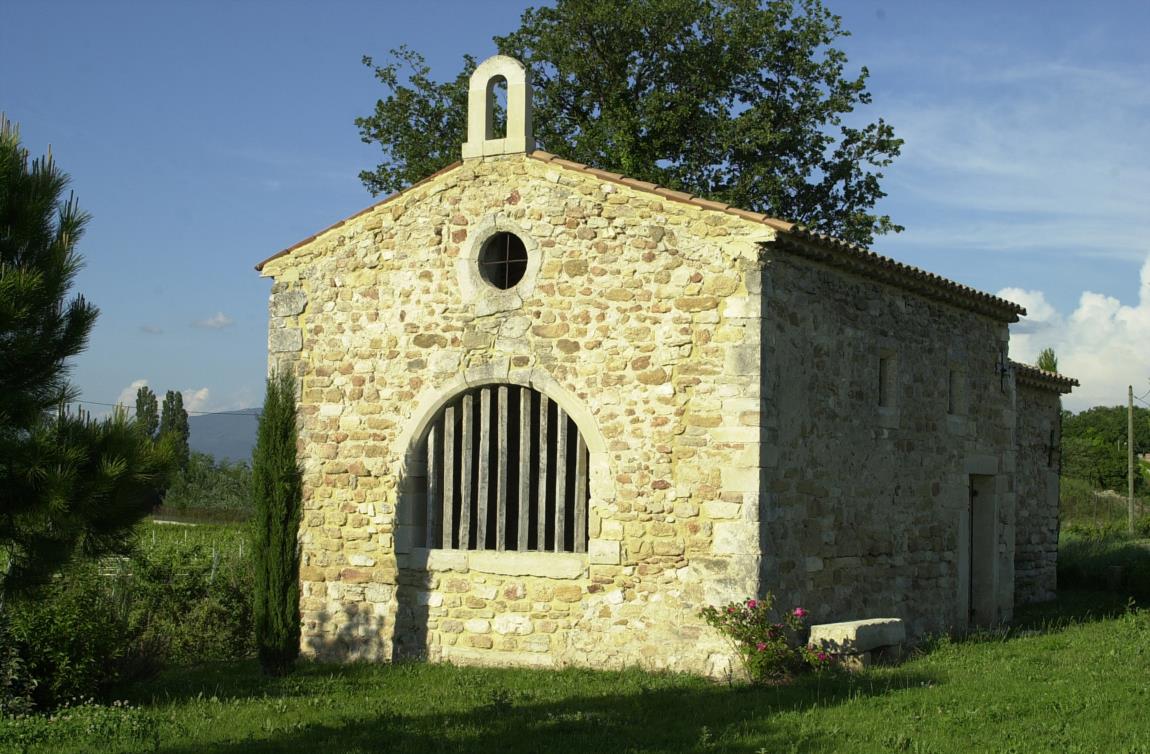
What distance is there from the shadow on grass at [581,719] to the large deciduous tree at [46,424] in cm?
171

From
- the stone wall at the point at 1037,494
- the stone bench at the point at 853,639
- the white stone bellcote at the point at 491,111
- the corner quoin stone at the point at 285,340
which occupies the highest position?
the white stone bellcote at the point at 491,111

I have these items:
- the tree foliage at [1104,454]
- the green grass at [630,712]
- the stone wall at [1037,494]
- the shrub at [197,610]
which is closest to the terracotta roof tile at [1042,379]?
the stone wall at [1037,494]

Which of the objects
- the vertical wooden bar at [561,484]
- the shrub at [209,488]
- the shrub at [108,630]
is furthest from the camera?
the shrub at [209,488]

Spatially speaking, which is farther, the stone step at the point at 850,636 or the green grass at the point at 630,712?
the stone step at the point at 850,636

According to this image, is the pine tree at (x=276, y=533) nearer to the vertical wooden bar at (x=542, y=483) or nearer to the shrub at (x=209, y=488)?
the vertical wooden bar at (x=542, y=483)

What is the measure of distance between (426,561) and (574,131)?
13.7m

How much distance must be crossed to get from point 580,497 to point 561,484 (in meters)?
0.25

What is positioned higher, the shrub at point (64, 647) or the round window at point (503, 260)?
the round window at point (503, 260)

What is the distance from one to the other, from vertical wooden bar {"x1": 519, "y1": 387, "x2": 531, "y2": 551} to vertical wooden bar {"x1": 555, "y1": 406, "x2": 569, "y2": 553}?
1.09 ft

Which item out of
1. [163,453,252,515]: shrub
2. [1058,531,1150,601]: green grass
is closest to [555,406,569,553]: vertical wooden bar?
[1058,531,1150,601]: green grass

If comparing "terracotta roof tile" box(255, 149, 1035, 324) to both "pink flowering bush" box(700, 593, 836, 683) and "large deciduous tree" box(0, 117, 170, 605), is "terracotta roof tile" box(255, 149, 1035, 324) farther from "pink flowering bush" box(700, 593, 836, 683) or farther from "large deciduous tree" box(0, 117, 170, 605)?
"large deciduous tree" box(0, 117, 170, 605)

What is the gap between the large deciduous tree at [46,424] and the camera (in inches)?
288

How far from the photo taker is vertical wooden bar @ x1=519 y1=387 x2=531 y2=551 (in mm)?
11711

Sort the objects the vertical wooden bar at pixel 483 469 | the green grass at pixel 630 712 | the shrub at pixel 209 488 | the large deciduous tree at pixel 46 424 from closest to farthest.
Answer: the large deciduous tree at pixel 46 424 < the green grass at pixel 630 712 < the vertical wooden bar at pixel 483 469 < the shrub at pixel 209 488
